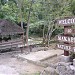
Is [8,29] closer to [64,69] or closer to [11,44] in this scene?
[11,44]

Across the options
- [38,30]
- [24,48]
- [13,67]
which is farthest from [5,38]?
[38,30]

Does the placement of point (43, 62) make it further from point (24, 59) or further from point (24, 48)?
point (24, 48)

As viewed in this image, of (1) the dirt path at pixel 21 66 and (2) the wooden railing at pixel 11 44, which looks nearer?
(1) the dirt path at pixel 21 66

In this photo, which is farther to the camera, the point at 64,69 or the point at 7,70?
the point at 7,70

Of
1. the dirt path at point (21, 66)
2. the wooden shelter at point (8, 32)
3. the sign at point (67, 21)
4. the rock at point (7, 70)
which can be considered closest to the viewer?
the sign at point (67, 21)

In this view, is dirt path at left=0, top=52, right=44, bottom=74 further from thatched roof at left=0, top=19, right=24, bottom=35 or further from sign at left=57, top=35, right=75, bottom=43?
thatched roof at left=0, top=19, right=24, bottom=35

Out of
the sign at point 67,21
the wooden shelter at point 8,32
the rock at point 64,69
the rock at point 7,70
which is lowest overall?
the rock at point 7,70

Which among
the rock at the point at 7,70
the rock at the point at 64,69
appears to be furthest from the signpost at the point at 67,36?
the rock at the point at 7,70

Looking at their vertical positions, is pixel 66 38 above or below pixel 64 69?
above

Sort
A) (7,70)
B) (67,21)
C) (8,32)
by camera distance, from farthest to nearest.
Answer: (8,32) → (7,70) → (67,21)

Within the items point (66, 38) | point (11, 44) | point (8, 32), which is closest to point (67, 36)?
point (66, 38)

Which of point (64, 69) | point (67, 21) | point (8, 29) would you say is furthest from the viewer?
point (8, 29)

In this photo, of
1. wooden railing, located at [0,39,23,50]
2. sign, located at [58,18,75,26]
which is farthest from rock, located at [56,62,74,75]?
wooden railing, located at [0,39,23,50]

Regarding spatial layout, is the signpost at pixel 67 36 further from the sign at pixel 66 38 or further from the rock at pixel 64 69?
the rock at pixel 64 69
